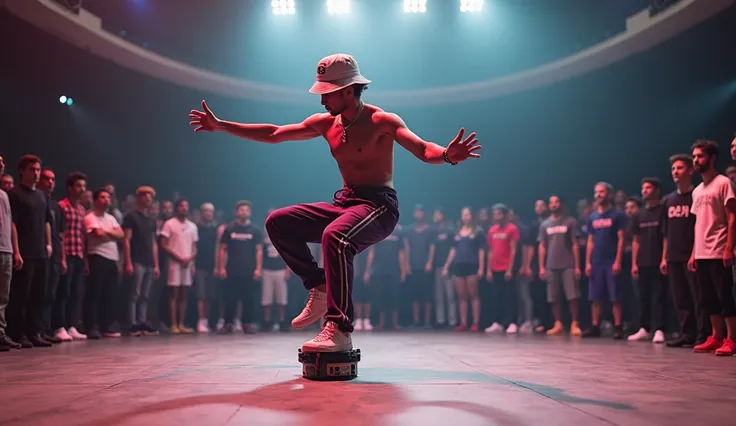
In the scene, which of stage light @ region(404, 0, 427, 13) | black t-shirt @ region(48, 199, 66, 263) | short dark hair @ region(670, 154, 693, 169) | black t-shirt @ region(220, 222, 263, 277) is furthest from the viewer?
stage light @ region(404, 0, 427, 13)

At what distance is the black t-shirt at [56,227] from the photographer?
242 inches

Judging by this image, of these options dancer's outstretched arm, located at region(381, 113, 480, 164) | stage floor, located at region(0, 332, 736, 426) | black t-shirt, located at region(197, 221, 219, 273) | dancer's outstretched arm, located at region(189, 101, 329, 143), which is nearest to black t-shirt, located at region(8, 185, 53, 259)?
stage floor, located at region(0, 332, 736, 426)

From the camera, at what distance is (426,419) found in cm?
200

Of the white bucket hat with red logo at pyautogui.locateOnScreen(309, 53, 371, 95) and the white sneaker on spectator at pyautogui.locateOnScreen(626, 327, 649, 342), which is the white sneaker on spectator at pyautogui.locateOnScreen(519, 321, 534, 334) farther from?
the white bucket hat with red logo at pyautogui.locateOnScreen(309, 53, 371, 95)

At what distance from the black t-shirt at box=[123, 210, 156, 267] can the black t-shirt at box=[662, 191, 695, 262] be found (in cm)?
610

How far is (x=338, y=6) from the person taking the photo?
12.0 metres

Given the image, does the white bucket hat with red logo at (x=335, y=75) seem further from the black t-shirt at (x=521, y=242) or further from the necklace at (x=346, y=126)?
the black t-shirt at (x=521, y=242)

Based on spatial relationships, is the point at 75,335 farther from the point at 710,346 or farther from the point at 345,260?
the point at 710,346

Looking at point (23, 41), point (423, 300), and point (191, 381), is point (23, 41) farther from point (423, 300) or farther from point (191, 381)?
point (191, 381)

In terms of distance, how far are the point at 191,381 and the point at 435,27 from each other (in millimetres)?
10867

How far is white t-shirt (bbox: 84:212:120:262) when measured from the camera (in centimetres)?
724

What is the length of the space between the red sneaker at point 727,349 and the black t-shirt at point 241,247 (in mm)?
6006

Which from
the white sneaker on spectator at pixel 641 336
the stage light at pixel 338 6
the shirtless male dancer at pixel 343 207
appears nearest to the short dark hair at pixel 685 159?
the white sneaker on spectator at pixel 641 336

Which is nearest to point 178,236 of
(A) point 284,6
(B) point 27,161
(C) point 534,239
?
(B) point 27,161
